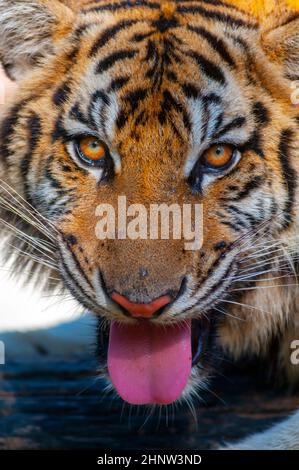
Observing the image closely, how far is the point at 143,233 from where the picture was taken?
12.7ft

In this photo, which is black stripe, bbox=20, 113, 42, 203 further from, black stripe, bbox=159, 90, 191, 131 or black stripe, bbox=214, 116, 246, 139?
black stripe, bbox=214, 116, 246, 139

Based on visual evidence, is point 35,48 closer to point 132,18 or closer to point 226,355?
point 132,18

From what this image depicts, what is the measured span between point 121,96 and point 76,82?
264 millimetres

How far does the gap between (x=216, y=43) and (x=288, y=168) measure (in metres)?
0.55

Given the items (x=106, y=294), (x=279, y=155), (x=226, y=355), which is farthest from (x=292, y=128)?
(x=226, y=355)

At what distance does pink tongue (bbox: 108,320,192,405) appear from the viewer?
13.5ft

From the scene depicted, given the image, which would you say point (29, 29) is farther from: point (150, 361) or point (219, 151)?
point (150, 361)

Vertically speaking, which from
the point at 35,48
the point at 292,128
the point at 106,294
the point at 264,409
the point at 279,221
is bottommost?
the point at 264,409

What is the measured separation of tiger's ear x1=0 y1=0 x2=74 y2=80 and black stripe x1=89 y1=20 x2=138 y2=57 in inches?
5.7

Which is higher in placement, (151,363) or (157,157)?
(157,157)

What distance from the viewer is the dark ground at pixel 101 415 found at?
4.60 m

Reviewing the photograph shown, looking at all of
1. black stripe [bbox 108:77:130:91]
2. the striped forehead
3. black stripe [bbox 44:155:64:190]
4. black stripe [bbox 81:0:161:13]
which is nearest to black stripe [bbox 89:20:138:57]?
the striped forehead

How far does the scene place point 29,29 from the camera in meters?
4.35

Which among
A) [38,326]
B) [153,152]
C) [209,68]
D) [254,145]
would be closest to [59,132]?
[153,152]
